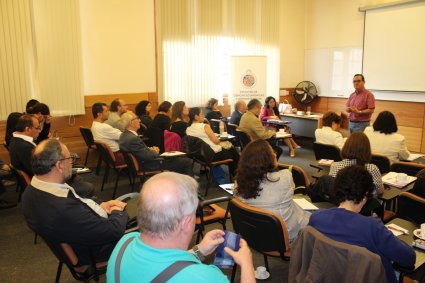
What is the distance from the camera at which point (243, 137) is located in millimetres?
6062

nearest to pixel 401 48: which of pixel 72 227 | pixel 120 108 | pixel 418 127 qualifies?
pixel 418 127

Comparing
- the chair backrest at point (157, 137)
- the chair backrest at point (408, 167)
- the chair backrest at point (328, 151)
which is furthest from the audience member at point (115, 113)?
the chair backrest at point (408, 167)

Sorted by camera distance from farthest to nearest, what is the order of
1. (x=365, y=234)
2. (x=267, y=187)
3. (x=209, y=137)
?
(x=209, y=137), (x=267, y=187), (x=365, y=234)

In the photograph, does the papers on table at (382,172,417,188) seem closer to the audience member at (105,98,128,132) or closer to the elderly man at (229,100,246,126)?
the elderly man at (229,100,246,126)

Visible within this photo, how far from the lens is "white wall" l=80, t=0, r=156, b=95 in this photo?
21.9ft

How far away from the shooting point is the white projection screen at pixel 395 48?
289 inches

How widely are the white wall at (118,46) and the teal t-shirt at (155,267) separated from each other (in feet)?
19.9

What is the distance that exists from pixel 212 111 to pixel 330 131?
3300 millimetres

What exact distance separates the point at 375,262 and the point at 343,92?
8074 mm

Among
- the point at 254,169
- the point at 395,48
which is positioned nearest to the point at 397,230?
the point at 254,169

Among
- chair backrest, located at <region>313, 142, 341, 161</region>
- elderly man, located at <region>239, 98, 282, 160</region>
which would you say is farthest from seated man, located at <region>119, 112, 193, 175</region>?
chair backrest, located at <region>313, 142, 341, 161</region>

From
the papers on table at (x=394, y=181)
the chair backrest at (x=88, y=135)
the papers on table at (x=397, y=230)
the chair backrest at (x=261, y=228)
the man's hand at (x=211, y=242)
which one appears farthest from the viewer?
the chair backrest at (x=88, y=135)

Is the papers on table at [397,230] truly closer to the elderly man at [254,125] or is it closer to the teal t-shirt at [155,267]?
the teal t-shirt at [155,267]

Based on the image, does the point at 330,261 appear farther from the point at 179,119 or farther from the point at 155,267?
the point at 179,119
